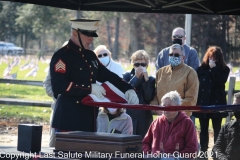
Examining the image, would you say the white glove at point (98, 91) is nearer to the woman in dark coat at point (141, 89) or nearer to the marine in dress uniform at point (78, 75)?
the marine in dress uniform at point (78, 75)

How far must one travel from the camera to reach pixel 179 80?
7.54 meters

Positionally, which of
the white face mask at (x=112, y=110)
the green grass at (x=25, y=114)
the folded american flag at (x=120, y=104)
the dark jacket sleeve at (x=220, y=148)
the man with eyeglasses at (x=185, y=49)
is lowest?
the green grass at (x=25, y=114)

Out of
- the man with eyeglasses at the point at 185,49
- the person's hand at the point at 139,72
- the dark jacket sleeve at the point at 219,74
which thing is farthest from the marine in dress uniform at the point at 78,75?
the dark jacket sleeve at the point at 219,74

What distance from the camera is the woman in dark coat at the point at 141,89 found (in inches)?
297

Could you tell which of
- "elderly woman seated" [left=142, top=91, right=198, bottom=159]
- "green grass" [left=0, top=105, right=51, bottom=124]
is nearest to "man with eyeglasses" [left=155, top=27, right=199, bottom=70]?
"elderly woman seated" [left=142, top=91, right=198, bottom=159]

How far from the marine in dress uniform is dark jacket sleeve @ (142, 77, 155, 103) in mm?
1959

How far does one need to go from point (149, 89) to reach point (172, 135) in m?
1.65

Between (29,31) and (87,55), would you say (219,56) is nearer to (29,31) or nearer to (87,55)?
(87,55)

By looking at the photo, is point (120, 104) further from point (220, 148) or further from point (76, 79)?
point (220, 148)

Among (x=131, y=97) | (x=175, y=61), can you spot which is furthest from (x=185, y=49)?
(x=131, y=97)

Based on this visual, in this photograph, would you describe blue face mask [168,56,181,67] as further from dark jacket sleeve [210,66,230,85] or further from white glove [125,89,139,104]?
white glove [125,89,139,104]

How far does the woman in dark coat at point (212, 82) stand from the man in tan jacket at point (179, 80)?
3.32ft

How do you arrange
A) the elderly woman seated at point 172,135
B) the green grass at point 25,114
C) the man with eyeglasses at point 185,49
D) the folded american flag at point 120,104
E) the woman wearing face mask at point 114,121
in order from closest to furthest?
the folded american flag at point 120,104
the elderly woman seated at point 172,135
the woman wearing face mask at point 114,121
the man with eyeglasses at point 185,49
the green grass at point 25,114

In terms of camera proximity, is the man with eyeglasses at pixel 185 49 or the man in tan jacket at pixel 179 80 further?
the man with eyeglasses at pixel 185 49
